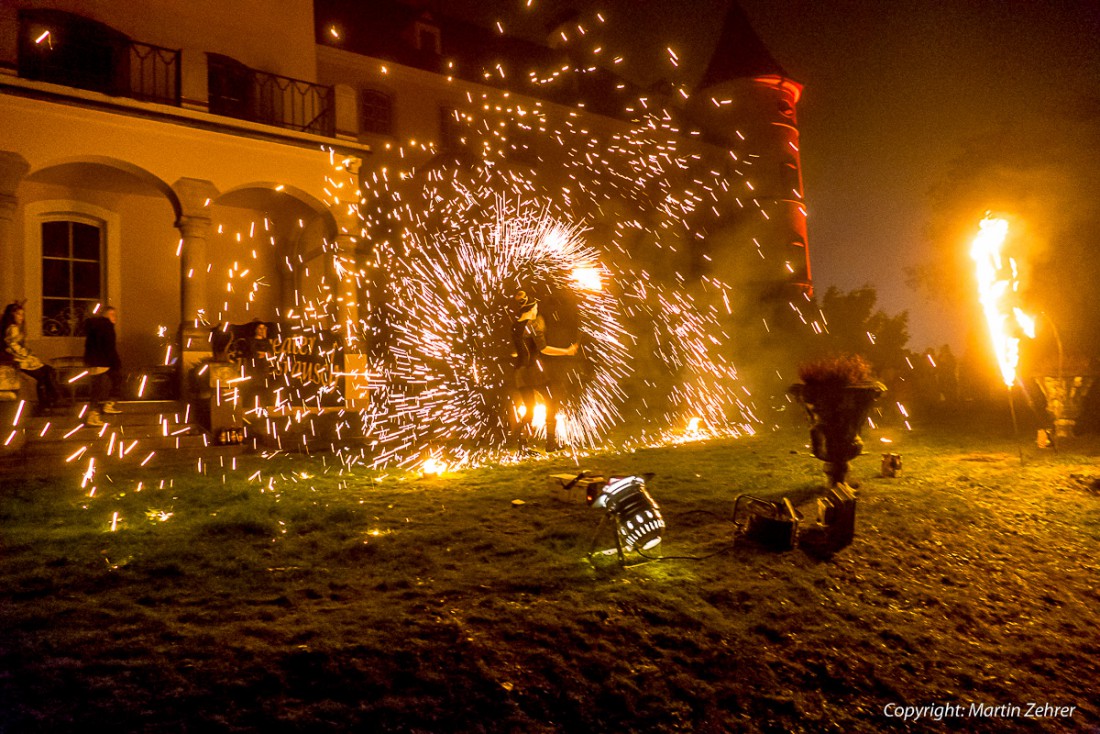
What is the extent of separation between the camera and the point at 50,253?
36.8 ft

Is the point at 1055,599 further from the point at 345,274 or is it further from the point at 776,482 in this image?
the point at 345,274

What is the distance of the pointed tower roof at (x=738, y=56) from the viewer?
27578 millimetres

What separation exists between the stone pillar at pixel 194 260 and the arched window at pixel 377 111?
882 centimetres

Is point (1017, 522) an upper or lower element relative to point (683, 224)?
lower

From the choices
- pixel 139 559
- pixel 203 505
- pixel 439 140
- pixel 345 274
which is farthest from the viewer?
pixel 439 140

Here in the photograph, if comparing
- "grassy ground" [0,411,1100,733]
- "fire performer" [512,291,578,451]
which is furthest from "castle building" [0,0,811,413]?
"grassy ground" [0,411,1100,733]

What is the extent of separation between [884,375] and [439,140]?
13.8 m

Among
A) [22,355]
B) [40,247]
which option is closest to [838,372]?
[22,355]

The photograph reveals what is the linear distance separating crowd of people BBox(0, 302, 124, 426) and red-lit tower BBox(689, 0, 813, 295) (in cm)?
2192

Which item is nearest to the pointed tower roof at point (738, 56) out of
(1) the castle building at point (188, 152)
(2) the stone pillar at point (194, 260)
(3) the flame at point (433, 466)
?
(1) the castle building at point (188, 152)

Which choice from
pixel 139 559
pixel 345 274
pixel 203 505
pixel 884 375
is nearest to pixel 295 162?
pixel 345 274

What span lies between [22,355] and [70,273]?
3677 mm

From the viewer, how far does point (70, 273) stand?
37.3 feet

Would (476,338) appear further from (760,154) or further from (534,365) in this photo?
(760,154)
